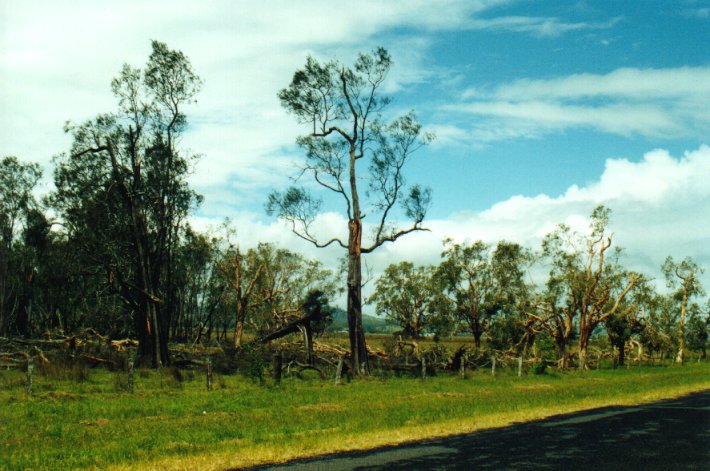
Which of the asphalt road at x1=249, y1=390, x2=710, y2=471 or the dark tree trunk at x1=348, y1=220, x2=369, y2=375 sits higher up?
the dark tree trunk at x1=348, y1=220, x2=369, y2=375

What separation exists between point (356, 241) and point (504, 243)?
45301 mm

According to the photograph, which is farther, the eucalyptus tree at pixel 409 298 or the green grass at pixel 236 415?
the eucalyptus tree at pixel 409 298

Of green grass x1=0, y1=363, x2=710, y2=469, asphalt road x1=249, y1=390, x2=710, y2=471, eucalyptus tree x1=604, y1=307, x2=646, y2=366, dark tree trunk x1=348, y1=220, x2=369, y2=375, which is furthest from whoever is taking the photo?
eucalyptus tree x1=604, y1=307, x2=646, y2=366

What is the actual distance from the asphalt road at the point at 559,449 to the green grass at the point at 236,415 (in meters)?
1.03

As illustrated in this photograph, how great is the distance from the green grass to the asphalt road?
3.39 feet

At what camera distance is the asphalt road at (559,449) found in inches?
401

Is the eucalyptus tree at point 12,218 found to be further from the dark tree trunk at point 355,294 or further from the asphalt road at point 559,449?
the asphalt road at point 559,449

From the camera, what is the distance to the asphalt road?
10.2 m

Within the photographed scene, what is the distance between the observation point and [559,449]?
11.6m

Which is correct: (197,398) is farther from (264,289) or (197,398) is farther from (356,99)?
(264,289)

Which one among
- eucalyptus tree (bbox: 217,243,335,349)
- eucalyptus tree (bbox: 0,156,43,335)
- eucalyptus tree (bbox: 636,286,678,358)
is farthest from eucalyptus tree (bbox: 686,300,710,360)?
eucalyptus tree (bbox: 0,156,43,335)

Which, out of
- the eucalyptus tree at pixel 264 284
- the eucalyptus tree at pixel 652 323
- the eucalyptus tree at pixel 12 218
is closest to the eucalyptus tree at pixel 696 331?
the eucalyptus tree at pixel 652 323

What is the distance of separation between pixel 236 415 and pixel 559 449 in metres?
8.28

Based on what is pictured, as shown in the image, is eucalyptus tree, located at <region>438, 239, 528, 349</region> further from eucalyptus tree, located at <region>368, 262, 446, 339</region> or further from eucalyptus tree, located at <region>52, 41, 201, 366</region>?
eucalyptus tree, located at <region>52, 41, 201, 366</region>
